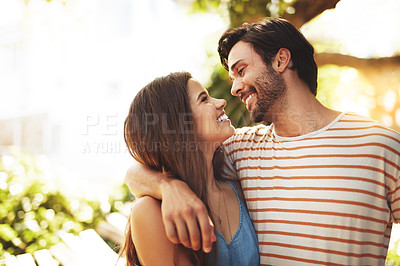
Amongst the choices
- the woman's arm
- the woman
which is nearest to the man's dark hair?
the woman

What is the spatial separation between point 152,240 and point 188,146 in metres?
0.45

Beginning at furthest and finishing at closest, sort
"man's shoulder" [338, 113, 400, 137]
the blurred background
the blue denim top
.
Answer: the blurred background → "man's shoulder" [338, 113, 400, 137] → the blue denim top

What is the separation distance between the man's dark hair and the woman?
1.70ft

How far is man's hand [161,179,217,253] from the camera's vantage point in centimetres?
110

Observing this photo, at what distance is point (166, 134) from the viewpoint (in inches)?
57.4

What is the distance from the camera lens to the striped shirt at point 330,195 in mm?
1479

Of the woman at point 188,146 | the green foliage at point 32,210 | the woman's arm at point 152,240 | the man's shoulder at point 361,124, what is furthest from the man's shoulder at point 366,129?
the green foliage at point 32,210

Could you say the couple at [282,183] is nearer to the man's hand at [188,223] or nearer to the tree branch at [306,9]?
the man's hand at [188,223]

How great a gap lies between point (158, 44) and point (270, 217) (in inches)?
204

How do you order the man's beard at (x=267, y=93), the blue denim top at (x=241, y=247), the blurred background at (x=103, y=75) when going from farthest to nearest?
the blurred background at (x=103, y=75), the man's beard at (x=267, y=93), the blue denim top at (x=241, y=247)

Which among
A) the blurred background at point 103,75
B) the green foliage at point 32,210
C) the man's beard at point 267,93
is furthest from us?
the blurred background at point 103,75

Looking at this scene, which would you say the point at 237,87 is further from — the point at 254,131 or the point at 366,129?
the point at 366,129

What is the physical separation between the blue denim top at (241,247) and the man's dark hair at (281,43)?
903mm

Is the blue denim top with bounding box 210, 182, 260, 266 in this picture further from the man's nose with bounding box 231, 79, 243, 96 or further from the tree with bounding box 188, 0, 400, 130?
the tree with bounding box 188, 0, 400, 130
